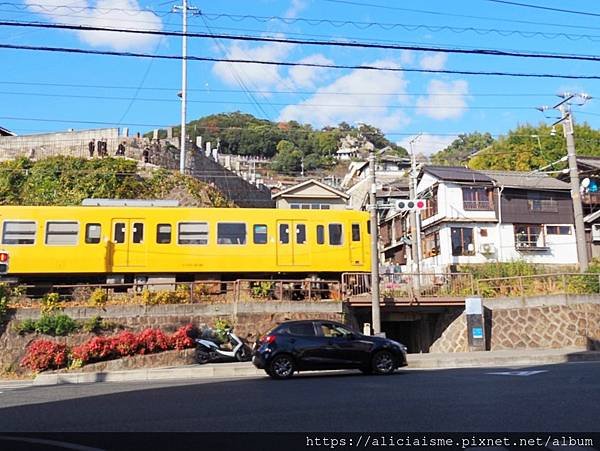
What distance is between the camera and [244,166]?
78.9 metres

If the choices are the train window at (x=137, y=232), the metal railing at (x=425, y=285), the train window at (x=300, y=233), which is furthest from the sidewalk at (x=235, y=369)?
the train window at (x=300, y=233)

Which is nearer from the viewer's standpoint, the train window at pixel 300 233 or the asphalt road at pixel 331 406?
the asphalt road at pixel 331 406

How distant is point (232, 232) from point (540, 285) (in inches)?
547

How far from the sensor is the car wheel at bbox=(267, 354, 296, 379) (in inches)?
530

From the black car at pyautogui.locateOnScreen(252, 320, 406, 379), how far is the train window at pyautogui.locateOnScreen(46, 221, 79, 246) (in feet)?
39.8

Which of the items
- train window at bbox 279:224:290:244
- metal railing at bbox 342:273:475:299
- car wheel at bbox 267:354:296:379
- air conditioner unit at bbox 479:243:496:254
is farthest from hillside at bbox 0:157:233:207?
car wheel at bbox 267:354:296:379

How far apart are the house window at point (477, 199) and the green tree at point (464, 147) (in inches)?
1959

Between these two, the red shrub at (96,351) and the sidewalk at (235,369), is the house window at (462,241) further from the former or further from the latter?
the red shrub at (96,351)

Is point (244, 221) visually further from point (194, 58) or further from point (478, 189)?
point (478, 189)

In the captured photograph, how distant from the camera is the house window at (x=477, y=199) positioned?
41.1m

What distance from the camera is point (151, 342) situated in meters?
19.8

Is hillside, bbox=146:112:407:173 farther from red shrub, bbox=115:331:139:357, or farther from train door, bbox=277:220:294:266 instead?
red shrub, bbox=115:331:139:357

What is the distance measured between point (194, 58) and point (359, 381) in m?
7.27
